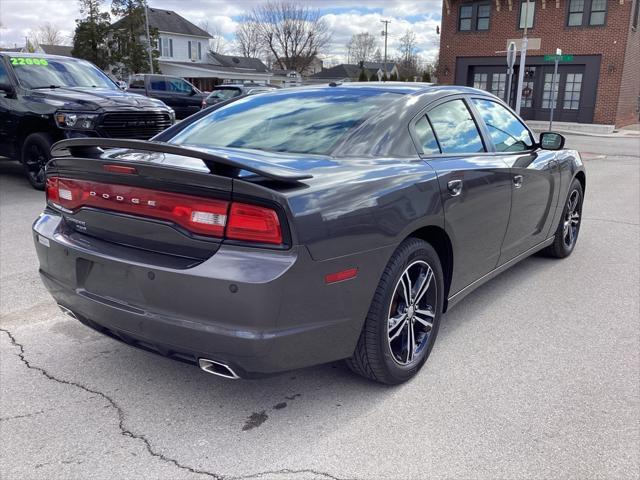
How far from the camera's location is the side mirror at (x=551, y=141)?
4570 mm

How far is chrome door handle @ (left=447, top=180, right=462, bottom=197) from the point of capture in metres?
3.19

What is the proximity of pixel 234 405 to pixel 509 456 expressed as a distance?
1.33 meters

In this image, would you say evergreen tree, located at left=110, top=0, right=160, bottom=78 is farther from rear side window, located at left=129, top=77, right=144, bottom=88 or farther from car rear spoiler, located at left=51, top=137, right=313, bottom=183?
car rear spoiler, located at left=51, top=137, right=313, bottom=183

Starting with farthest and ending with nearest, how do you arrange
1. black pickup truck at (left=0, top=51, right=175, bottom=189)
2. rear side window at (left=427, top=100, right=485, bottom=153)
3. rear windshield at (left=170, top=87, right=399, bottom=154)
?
1. black pickup truck at (left=0, top=51, right=175, bottom=189)
2. rear side window at (left=427, top=100, right=485, bottom=153)
3. rear windshield at (left=170, top=87, right=399, bottom=154)

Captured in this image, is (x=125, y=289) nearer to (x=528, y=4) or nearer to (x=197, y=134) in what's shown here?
(x=197, y=134)

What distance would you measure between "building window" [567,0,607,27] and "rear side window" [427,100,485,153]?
27.9 metres

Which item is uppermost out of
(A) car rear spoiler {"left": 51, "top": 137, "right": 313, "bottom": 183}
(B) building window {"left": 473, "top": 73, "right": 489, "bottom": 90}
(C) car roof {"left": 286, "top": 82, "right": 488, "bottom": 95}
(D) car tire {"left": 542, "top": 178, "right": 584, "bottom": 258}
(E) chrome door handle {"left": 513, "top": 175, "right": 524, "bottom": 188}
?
(B) building window {"left": 473, "top": 73, "right": 489, "bottom": 90}

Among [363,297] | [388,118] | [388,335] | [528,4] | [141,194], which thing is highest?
[528,4]

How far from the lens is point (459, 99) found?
3.77m

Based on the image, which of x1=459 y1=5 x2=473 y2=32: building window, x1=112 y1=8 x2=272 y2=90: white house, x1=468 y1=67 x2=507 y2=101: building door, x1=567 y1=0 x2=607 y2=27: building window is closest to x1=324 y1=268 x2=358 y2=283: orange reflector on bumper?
x1=567 y1=0 x2=607 y2=27: building window

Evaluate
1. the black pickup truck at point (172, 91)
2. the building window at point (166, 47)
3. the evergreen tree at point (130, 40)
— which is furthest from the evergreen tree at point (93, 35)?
the black pickup truck at point (172, 91)

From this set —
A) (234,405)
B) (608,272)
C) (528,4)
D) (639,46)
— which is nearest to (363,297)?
(234,405)

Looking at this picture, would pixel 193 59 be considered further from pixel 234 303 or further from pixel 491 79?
pixel 234 303

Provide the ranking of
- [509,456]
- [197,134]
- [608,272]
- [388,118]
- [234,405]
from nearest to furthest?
[509,456], [234,405], [388,118], [197,134], [608,272]
